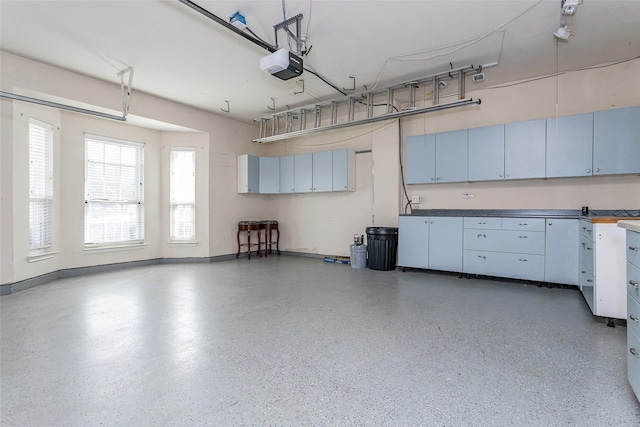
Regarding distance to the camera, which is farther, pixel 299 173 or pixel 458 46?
pixel 299 173

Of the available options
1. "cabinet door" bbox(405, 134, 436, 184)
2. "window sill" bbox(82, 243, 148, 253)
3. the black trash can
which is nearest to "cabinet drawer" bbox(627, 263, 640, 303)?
"cabinet door" bbox(405, 134, 436, 184)

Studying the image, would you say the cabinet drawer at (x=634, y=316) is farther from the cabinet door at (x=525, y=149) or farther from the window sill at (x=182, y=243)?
the window sill at (x=182, y=243)

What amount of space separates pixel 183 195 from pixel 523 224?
604 centimetres

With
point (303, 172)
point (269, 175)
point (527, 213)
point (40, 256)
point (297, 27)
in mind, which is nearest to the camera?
point (297, 27)

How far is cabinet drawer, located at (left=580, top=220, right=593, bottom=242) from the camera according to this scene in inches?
126

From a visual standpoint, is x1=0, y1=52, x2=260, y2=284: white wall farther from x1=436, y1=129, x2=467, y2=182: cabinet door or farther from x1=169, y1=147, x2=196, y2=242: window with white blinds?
x1=436, y1=129, x2=467, y2=182: cabinet door

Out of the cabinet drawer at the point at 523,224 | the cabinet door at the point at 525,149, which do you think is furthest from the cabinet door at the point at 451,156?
the cabinet drawer at the point at 523,224

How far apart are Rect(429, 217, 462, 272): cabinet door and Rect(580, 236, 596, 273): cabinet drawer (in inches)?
56.7

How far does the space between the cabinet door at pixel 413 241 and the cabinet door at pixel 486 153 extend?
1047 mm

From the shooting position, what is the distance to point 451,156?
499 centimetres

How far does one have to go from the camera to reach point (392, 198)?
572cm

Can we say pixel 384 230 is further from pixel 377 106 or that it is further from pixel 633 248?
pixel 633 248

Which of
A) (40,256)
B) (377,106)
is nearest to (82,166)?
(40,256)

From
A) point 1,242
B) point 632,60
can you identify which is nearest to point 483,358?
point 632,60
